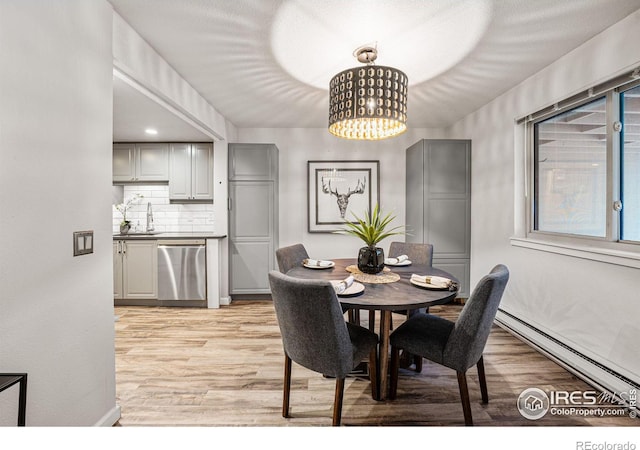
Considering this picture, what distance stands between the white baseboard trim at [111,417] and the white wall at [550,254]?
120 inches

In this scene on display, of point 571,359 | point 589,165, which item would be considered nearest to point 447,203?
point 589,165

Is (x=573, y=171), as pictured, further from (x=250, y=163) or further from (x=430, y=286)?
(x=250, y=163)

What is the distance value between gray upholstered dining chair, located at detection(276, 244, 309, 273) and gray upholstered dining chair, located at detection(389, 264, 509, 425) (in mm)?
1037

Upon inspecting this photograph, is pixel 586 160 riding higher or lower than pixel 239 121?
lower

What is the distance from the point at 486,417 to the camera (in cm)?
176

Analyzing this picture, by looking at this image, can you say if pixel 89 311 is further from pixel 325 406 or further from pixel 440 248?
pixel 440 248

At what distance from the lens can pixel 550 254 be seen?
2.53 metres

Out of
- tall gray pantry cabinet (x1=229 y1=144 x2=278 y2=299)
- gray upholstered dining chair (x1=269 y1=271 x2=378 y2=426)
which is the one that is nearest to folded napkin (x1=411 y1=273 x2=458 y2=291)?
Result: gray upholstered dining chair (x1=269 y1=271 x2=378 y2=426)

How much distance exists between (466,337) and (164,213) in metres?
4.13
